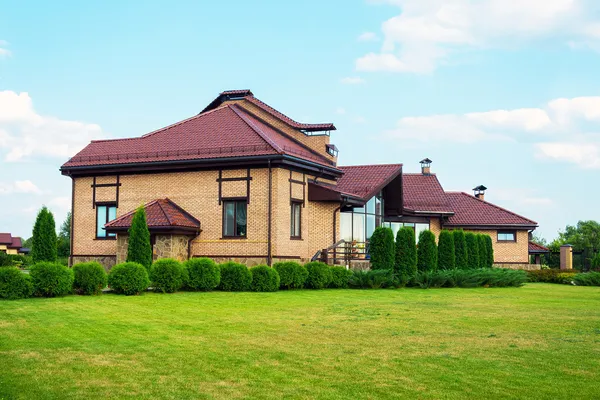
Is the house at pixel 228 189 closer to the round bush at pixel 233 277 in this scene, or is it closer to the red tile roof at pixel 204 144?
the red tile roof at pixel 204 144

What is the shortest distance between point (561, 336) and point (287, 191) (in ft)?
55.6

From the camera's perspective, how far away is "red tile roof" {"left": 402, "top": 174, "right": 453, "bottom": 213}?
4188 cm

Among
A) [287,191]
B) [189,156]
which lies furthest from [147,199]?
[287,191]

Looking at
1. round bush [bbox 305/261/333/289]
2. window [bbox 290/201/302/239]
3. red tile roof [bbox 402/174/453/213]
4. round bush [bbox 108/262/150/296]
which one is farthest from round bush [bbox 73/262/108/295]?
red tile roof [bbox 402/174/453/213]

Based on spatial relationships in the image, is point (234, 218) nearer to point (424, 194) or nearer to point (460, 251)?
point (460, 251)

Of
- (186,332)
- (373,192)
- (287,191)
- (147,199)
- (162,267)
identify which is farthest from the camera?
(373,192)

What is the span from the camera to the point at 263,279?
2252 centimetres

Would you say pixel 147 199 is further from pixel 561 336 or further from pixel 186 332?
pixel 561 336

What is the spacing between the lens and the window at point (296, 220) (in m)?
28.8

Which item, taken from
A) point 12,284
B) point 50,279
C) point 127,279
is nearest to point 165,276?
point 127,279

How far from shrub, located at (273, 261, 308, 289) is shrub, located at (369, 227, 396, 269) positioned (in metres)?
4.21

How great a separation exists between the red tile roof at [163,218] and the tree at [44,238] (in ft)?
8.79

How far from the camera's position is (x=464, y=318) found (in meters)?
14.9

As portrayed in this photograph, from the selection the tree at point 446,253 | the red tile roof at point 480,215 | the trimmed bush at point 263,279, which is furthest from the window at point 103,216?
the red tile roof at point 480,215
